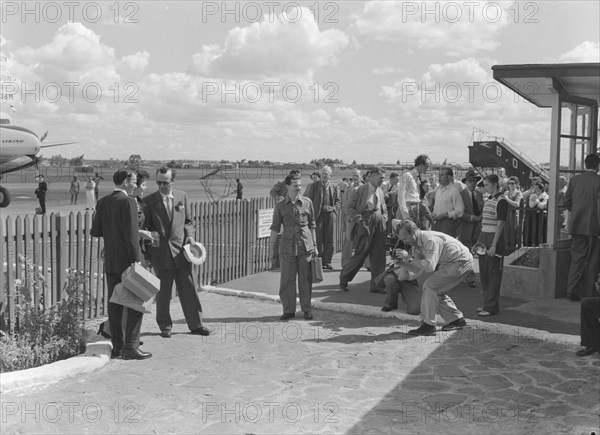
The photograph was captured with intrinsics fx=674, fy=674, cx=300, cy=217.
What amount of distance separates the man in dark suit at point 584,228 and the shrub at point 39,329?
669cm

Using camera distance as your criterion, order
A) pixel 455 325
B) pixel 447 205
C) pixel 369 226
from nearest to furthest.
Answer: pixel 455 325, pixel 369 226, pixel 447 205

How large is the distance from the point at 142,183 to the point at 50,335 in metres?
2.77

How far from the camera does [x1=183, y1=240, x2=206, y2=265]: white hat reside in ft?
25.4

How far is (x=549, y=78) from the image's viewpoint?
31.7ft

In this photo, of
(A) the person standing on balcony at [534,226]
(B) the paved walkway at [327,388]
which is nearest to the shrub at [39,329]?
(B) the paved walkway at [327,388]

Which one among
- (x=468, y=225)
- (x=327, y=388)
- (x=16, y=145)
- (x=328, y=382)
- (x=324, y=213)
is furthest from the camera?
(x=16, y=145)

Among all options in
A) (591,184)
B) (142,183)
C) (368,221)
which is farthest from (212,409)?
(591,184)

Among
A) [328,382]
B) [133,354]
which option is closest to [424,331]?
[328,382]

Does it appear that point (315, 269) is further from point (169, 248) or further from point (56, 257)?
A: point (56, 257)

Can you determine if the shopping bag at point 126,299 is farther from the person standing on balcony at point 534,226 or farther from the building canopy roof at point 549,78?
the person standing on balcony at point 534,226

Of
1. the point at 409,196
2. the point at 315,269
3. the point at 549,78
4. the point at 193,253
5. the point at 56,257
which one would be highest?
the point at 549,78

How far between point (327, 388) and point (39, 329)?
3.14 metres

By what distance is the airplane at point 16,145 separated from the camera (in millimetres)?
30969

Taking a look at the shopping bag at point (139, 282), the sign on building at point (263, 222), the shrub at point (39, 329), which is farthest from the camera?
the sign on building at point (263, 222)
